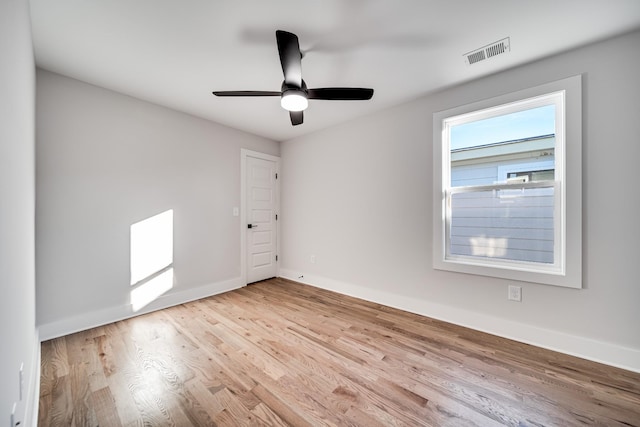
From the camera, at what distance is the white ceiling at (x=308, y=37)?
1.60m

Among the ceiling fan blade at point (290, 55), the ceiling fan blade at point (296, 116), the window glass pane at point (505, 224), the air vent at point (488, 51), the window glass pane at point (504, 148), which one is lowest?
the window glass pane at point (505, 224)

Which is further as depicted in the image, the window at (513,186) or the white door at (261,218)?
the white door at (261,218)

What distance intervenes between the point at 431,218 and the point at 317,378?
6.59ft

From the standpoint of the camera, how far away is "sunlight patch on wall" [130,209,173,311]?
9.07 feet

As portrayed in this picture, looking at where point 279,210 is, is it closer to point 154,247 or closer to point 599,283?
point 154,247

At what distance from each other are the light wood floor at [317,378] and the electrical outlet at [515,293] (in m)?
0.40

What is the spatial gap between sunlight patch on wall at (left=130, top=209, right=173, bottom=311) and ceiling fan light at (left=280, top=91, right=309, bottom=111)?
2.16 metres

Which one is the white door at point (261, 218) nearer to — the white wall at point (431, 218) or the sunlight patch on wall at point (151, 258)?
the white wall at point (431, 218)

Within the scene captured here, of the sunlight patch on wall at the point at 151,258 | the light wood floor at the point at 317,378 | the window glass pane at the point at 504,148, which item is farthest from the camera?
the sunlight patch on wall at the point at 151,258

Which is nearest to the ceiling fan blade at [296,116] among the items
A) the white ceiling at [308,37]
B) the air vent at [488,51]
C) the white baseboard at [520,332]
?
the white ceiling at [308,37]

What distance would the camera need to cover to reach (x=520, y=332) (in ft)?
7.30

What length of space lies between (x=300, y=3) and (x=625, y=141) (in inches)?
103

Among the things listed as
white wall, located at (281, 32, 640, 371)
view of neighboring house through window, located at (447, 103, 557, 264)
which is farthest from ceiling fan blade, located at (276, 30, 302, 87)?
view of neighboring house through window, located at (447, 103, 557, 264)

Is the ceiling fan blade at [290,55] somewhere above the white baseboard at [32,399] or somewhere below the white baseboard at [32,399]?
above
